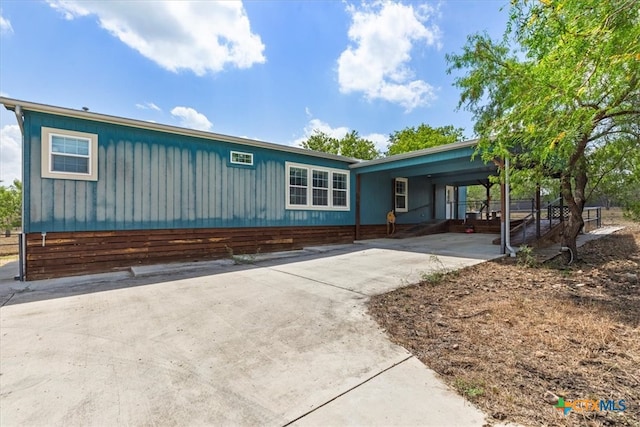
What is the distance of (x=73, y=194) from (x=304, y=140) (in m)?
25.7

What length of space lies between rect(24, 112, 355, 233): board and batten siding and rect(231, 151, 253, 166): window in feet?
0.39

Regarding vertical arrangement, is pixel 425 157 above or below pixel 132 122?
below

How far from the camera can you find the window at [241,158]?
798cm

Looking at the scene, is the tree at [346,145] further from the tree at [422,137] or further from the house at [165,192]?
the house at [165,192]

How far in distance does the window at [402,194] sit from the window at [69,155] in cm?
1038

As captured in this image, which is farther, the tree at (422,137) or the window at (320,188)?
the tree at (422,137)

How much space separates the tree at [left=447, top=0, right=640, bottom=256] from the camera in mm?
2736

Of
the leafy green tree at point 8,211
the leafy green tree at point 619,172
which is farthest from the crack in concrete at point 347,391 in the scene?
the leafy green tree at point 8,211

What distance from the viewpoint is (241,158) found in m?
8.12

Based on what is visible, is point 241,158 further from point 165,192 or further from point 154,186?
point 154,186

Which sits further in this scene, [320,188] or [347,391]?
[320,188]

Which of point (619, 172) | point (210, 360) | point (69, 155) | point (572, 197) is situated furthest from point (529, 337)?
point (69, 155)

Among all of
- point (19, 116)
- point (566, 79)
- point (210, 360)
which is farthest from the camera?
point (19, 116)

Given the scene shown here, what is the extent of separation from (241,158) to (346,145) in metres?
21.7
